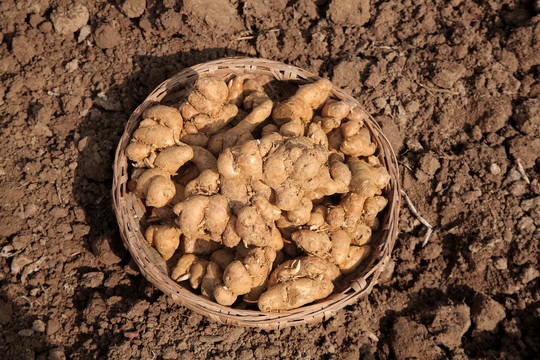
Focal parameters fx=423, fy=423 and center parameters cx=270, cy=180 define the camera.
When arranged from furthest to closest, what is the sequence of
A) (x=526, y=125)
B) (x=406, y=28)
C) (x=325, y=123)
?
(x=406, y=28) < (x=526, y=125) < (x=325, y=123)

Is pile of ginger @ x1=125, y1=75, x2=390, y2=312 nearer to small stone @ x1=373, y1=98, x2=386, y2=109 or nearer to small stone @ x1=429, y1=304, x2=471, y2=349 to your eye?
small stone @ x1=373, y1=98, x2=386, y2=109

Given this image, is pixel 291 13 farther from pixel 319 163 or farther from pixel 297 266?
pixel 297 266

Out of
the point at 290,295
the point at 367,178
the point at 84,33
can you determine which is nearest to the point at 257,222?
the point at 290,295

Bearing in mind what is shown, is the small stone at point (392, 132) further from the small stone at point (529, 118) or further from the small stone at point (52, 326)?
the small stone at point (52, 326)

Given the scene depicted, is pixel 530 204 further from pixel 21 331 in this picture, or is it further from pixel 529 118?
pixel 21 331

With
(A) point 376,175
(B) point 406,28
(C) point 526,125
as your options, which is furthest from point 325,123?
(C) point 526,125

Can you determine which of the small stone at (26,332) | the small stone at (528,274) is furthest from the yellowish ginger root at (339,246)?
the small stone at (26,332)

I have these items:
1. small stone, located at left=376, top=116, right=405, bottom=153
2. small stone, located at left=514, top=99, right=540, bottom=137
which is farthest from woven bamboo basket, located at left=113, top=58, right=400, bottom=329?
small stone, located at left=514, top=99, right=540, bottom=137
